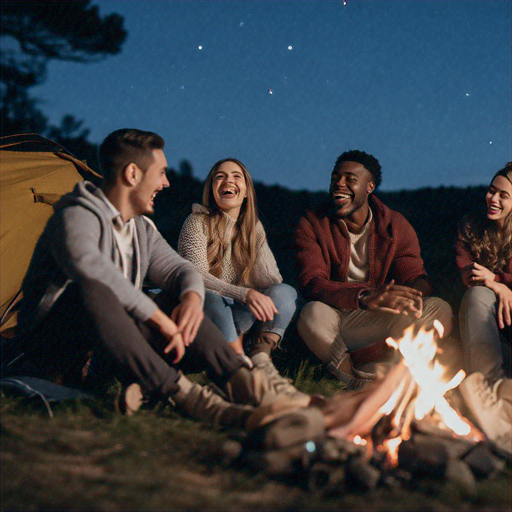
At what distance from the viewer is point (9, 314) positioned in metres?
4.18

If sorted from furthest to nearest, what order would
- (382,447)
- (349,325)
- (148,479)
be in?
(349,325), (382,447), (148,479)

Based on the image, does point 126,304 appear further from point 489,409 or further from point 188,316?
point 489,409

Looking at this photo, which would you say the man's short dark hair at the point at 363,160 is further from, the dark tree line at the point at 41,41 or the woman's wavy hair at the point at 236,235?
the dark tree line at the point at 41,41

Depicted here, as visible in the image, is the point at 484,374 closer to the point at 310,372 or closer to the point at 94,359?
the point at 310,372

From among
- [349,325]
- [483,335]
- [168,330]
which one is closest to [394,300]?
[349,325]

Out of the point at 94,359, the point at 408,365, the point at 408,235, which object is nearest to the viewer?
the point at 408,365

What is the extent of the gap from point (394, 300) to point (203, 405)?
1386 mm

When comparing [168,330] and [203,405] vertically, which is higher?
[168,330]

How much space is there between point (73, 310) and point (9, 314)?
124 centimetres

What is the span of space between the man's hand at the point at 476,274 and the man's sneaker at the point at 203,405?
1.76m

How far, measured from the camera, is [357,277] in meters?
4.38

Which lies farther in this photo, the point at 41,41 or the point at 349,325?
the point at 41,41

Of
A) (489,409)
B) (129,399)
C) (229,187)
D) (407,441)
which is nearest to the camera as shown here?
(407,441)

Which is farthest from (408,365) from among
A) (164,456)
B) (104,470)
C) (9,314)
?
(9,314)
